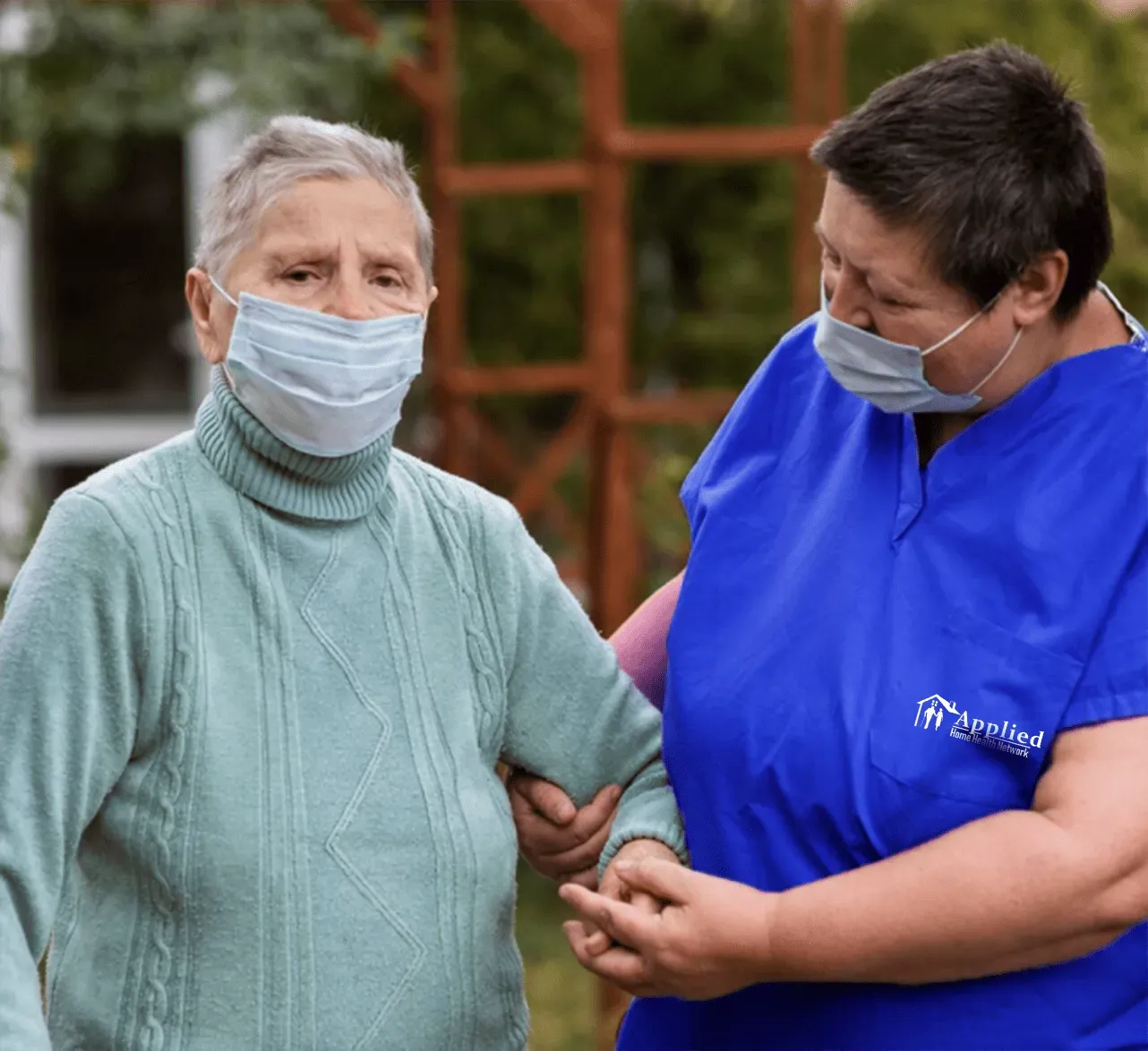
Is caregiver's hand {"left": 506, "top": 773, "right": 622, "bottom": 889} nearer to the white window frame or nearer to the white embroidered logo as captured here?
the white embroidered logo

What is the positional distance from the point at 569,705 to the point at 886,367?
525 mm

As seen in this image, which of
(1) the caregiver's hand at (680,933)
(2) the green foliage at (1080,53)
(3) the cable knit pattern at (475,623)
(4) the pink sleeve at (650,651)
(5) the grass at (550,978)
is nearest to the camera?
(1) the caregiver's hand at (680,933)

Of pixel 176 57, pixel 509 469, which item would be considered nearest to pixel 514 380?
pixel 509 469

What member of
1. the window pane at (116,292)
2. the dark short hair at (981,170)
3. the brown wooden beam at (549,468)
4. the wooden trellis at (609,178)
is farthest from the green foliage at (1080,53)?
the dark short hair at (981,170)

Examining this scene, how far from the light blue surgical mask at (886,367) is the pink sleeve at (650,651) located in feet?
1.21

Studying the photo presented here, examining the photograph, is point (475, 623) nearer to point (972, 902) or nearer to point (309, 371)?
point (309, 371)

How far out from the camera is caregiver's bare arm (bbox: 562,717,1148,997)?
6.68ft

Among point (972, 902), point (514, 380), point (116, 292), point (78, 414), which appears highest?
point (972, 902)

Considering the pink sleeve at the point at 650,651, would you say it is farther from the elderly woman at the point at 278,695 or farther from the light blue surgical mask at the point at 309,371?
the light blue surgical mask at the point at 309,371

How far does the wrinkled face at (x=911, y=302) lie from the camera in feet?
7.13

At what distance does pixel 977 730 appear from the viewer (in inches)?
82.8

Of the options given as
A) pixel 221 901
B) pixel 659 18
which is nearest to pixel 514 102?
pixel 659 18

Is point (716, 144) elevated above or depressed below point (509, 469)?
above

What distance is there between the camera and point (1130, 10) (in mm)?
6145
